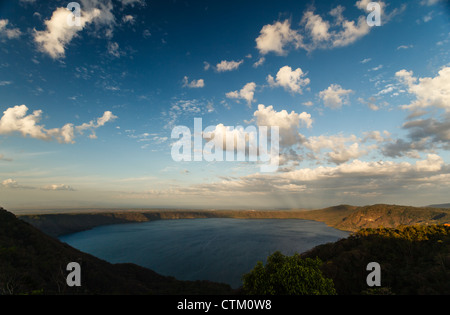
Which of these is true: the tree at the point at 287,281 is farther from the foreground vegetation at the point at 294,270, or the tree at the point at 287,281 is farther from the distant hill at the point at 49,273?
the distant hill at the point at 49,273

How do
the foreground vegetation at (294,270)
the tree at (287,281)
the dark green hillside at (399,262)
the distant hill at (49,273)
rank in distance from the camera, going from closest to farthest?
the tree at (287,281) → the foreground vegetation at (294,270) → the dark green hillside at (399,262) → the distant hill at (49,273)

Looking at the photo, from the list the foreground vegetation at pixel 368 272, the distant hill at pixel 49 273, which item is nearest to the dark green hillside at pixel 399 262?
the foreground vegetation at pixel 368 272

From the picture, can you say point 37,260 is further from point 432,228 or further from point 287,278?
point 432,228

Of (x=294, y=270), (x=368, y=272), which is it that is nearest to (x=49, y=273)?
(x=294, y=270)

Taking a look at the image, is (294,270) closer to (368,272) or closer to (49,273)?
(368,272)

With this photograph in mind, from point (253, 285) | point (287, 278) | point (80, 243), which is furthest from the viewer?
point (80, 243)
